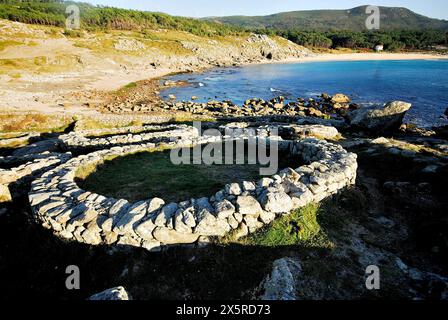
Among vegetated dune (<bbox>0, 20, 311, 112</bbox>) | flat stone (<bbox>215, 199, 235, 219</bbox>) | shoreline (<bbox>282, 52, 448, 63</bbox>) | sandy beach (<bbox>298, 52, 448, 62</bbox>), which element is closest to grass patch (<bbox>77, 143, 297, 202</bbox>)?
flat stone (<bbox>215, 199, 235, 219</bbox>)

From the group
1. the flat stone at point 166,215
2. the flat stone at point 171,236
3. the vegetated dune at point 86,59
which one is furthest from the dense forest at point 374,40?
the flat stone at point 171,236

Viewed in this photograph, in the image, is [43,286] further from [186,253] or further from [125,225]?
[186,253]

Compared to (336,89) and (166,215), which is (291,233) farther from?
(336,89)

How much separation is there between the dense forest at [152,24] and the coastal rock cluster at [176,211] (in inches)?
5065

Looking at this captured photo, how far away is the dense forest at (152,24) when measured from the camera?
384ft

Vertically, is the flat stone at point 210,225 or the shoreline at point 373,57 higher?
the shoreline at point 373,57

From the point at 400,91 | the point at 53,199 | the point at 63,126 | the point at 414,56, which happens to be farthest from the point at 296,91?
the point at 414,56

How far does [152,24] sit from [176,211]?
15804cm

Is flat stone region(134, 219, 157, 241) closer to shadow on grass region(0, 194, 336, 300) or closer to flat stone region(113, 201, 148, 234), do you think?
flat stone region(113, 201, 148, 234)

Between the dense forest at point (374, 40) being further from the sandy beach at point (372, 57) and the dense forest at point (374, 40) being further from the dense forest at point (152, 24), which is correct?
the sandy beach at point (372, 57)

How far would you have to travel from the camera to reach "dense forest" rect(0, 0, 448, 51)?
117m

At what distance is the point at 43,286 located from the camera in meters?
8.25

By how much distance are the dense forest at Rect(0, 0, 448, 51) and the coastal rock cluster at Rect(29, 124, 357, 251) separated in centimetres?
12865

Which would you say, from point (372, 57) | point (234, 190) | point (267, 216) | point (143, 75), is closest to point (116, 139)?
point (234, 190)
